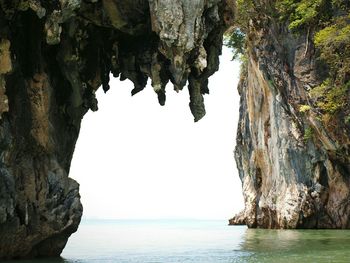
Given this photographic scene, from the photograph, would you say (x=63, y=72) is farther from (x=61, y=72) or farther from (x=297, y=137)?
(x=297, y=137)

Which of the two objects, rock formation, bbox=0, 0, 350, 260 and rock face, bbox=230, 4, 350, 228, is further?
rock face, bbox=230, 4, 350, 228

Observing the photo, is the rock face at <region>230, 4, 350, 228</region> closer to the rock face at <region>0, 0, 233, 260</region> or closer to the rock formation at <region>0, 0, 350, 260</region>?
the rock formation at <region>0, 0, 350, 260</region>

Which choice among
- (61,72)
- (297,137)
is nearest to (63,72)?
(61,72)

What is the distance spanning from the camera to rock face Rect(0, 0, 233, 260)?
11.6m

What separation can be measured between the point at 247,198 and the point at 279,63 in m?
14.5

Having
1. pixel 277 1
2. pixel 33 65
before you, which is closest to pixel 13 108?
pixel 33 65

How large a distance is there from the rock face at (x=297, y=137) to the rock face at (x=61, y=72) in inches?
482

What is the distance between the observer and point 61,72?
1398 centimetres

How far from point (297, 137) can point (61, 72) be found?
1891 cm

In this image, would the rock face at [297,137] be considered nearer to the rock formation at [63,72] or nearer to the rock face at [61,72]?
the rock formation at [63,72]

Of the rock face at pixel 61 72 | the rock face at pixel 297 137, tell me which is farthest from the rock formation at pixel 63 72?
the rock face at pixel 297 137

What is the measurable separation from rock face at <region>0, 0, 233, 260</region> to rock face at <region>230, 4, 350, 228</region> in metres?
12.2

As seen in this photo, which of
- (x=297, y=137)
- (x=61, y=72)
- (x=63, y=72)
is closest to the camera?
(x=63, y=72)

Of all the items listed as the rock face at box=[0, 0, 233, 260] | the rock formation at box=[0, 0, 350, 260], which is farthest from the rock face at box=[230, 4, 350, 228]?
the rock face at box=[0, 0, 233, 260]
